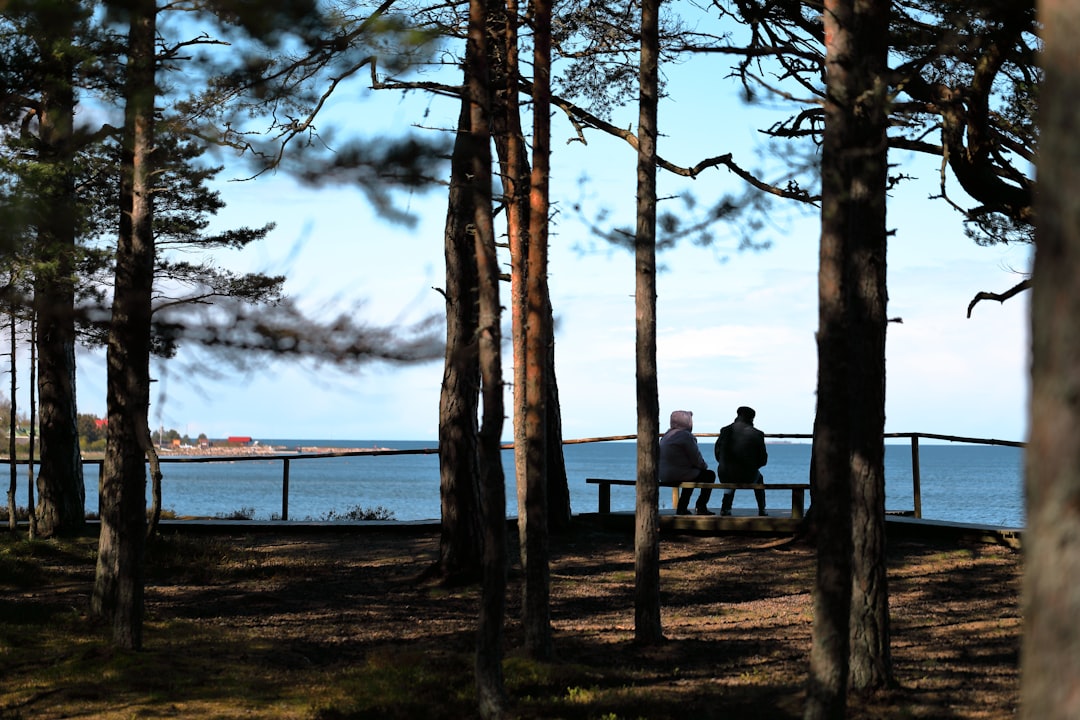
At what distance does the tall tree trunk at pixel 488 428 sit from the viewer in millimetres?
6844

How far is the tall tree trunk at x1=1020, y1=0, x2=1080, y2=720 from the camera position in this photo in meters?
2.77

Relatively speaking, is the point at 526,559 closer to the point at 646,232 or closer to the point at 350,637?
the point at 350,637

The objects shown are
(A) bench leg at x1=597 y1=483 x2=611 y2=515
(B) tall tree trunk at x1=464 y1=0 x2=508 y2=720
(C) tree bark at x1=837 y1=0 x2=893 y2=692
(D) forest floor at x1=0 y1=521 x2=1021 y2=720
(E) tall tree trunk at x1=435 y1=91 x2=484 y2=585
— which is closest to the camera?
(B) tall tree trunk at x1=464 y1=0 x2=508 y2=720

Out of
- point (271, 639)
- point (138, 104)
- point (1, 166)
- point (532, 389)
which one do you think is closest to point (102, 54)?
point (1, 166)

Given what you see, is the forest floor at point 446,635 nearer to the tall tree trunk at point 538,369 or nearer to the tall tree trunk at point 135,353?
the tall tree trunk at point 538,369

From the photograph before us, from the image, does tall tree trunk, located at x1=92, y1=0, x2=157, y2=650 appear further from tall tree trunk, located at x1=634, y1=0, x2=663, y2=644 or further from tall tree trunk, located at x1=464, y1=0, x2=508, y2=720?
tall tree trunk, located at x1=634, y1=0, x2=663, y2=644

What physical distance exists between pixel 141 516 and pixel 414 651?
2.25 m

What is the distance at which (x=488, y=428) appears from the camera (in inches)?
276

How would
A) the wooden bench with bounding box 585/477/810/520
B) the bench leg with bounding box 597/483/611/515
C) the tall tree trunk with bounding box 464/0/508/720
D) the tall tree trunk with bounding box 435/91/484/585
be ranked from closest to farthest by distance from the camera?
the tall tree trunk with bounding box 464/0/508/720 < the tall tree trunk with bounding box 435/91/484/585 < the wooden bench with bounding box 585/477/810/520 < the bench leg with bounding box 597/483/611/515

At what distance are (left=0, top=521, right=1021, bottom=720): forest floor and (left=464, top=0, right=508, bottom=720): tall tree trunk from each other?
31 cm

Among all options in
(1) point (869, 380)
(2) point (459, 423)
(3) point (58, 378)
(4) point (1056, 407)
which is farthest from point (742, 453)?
(4) point (1056, 407)

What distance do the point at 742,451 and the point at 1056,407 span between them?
38.3ft

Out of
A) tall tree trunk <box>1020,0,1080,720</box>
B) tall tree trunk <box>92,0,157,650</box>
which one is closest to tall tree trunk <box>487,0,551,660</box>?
tall tree trunk <box>92,0,157,650</box>

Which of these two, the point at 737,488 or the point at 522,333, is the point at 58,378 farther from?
the point at 737,488
